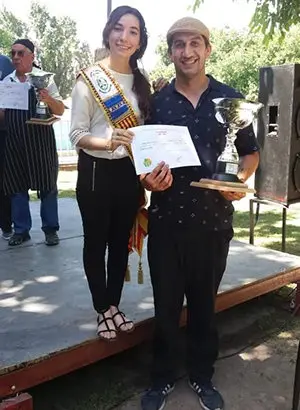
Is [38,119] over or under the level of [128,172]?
over

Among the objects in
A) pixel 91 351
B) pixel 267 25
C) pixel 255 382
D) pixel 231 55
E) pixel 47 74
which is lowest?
pixel 255 382

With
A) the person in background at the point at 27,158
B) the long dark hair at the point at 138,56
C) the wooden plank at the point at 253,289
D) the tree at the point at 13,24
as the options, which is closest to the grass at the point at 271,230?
the wooden plank at the point at 253,289

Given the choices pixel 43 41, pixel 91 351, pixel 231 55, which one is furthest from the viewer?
pixel 43 41

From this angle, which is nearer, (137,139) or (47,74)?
(137,139)

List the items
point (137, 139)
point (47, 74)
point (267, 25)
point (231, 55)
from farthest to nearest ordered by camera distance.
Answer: point (231, 55), point (267, 25), point (47, 74), point (137, 139)

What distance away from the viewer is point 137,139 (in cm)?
185

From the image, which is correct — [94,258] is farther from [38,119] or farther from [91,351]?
[38,119]

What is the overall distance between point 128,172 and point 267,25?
3.07 metres

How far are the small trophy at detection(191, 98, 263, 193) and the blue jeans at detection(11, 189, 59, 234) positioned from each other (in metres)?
2.08

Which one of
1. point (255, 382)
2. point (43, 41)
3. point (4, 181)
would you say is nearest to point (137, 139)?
point (255, 382)

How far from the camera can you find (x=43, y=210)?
3.79m

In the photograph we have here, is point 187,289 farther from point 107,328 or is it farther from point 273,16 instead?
point 273,16

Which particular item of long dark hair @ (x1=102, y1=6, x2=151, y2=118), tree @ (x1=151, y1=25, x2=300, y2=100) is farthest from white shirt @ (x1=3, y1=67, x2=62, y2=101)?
tree @ (x1=151, y1=25, x2=300, y2=100)

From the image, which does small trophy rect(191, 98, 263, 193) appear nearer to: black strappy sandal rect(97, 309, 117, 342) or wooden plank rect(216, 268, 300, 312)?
black strappy sandal rect(97, 309, 117, 342)
